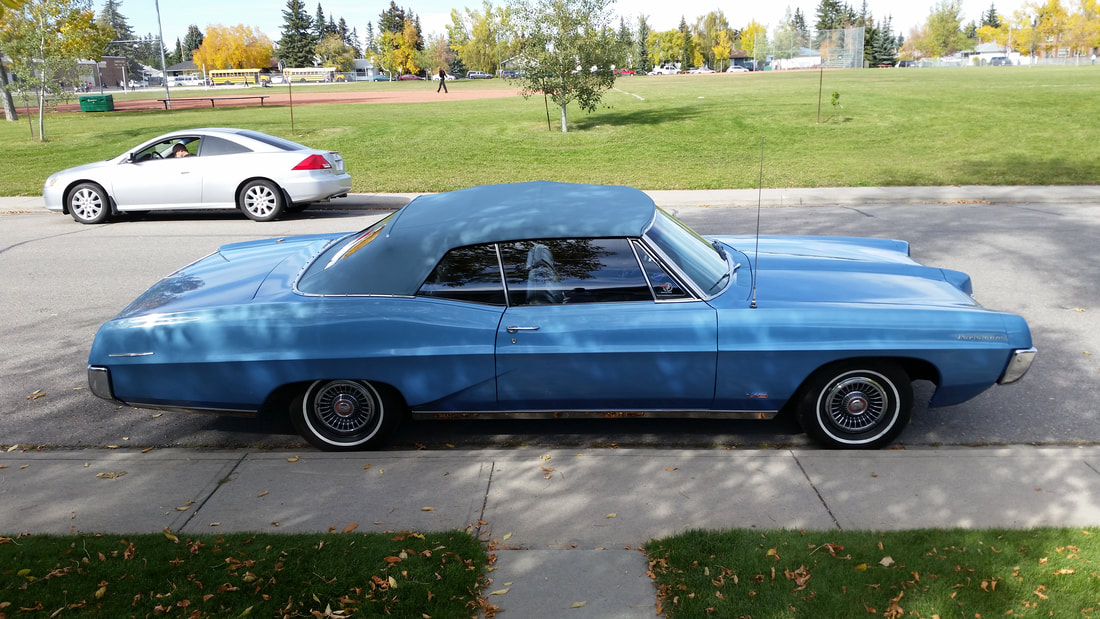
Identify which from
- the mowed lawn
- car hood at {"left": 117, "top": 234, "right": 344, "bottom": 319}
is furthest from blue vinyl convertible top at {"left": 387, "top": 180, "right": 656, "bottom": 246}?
the mowed lawn

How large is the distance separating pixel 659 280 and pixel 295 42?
124 m

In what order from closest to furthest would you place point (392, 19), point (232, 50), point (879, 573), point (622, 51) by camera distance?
point (879, 573) → point (622, 51) → point (232, 50) → point (392, 19)

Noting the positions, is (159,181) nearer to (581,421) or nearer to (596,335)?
(581,421)

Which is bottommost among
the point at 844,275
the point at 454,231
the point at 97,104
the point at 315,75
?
the point at 844,275

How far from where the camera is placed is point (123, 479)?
4.48 m

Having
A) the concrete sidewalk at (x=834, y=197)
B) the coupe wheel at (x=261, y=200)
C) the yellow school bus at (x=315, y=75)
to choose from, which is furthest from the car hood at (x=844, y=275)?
the yellow school bus at (x=315, y=75)

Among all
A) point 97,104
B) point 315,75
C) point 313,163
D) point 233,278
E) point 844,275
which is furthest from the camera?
point 315,75

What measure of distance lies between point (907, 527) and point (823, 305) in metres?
1.25

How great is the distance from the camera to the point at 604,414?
15.3 feet

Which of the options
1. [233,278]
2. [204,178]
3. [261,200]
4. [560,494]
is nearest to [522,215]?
[560,494]

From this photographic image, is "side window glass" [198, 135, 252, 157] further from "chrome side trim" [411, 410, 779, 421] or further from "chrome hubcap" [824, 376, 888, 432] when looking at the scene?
"chrome hubcap" [824, 376, 888, 432]

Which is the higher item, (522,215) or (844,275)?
(522,215)

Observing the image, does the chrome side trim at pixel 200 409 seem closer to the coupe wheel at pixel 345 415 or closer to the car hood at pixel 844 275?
the coupe wheel at pixel 345 415

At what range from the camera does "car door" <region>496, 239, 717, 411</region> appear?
4.46 metres
